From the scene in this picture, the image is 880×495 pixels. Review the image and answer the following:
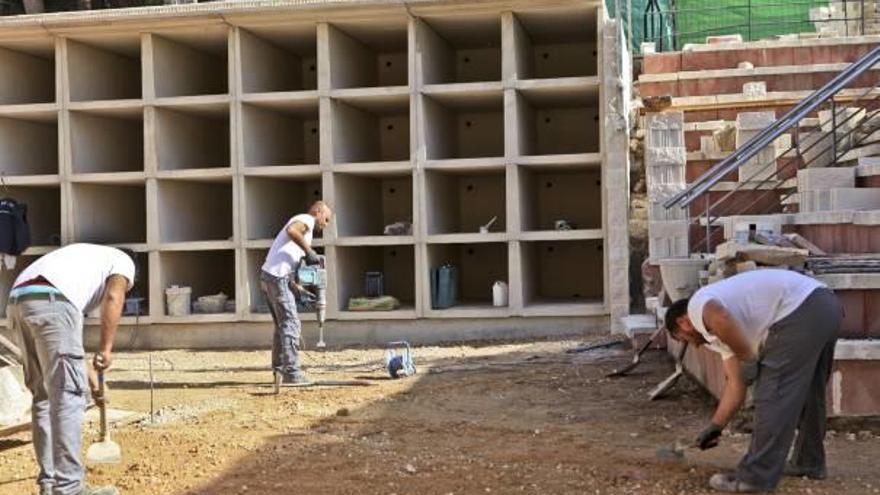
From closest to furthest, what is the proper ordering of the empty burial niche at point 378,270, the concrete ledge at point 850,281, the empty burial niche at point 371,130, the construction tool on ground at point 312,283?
the concrete ledge at point 850,281 → the construction tool on ground at point 312,283 → the empty burial niche at point 378,270 → the empty burial niche at point 371,130

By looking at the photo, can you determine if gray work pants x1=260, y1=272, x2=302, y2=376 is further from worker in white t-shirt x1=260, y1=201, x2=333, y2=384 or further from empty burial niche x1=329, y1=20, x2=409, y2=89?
empty burial niche x1=329, y1=20, x2=409, y2=89

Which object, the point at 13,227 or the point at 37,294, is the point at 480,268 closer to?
the point at 13,227

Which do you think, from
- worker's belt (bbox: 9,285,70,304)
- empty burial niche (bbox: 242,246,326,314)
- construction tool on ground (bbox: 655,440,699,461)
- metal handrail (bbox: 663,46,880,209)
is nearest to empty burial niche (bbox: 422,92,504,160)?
empty burial niche (bbox: 242,246,326,314)

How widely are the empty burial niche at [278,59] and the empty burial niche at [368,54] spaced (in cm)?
44

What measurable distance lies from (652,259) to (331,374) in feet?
10.5

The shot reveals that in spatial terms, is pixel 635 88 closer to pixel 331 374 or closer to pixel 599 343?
pixel 599 343

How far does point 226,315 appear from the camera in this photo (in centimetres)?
1190

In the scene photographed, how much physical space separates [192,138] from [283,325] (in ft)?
17.1

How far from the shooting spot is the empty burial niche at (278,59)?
478 inches

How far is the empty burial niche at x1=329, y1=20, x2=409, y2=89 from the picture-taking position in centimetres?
1201

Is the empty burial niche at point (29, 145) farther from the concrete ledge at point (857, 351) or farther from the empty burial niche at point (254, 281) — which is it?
the concrete ledge at point (857, 351)

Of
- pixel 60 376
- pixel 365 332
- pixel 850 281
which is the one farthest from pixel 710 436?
pixel 365 332

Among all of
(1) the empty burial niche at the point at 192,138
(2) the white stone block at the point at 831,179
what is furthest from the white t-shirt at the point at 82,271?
(1) the empty burial niche at the point at 192,138

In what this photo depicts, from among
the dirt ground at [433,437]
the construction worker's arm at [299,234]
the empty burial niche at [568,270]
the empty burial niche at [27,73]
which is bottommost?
the dirt ground at [433,437]
